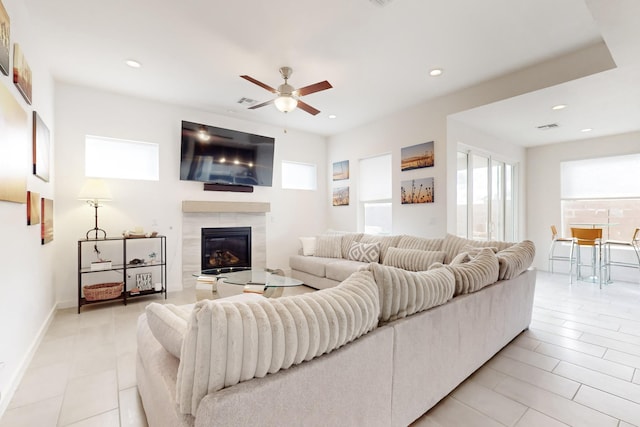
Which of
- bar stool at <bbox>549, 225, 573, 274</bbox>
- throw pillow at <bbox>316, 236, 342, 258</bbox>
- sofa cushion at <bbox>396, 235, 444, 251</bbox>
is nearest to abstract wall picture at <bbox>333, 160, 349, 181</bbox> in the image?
throw pillow at <bbox>316, 236, 342, 258</bbox>

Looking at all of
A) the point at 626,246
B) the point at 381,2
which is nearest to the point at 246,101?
the point at 381,2

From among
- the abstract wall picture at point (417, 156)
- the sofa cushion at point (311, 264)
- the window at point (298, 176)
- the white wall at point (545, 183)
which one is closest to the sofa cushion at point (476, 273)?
the abstract wall picture at point (417, 156)

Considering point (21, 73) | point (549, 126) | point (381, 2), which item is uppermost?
point (381, 2)

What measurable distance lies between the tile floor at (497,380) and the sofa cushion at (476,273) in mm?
667

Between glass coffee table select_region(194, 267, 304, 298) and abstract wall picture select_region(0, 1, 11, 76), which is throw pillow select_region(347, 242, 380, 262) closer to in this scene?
glass coffee table select_region(194, 267, 304, 298)

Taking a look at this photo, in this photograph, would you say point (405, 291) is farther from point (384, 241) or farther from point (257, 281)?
point (384, 241)

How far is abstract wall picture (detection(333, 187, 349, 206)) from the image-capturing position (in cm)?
583

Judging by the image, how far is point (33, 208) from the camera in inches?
94.9

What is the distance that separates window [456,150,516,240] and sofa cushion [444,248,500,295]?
7.86 feet

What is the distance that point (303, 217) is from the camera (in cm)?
590

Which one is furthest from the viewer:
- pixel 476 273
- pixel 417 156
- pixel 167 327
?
pixel 417 156

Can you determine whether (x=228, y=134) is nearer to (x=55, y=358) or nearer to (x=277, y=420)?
(x=55, y=358)

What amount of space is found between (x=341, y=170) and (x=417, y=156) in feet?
5.78

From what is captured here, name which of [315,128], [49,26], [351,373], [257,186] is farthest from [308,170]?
[351,373]
